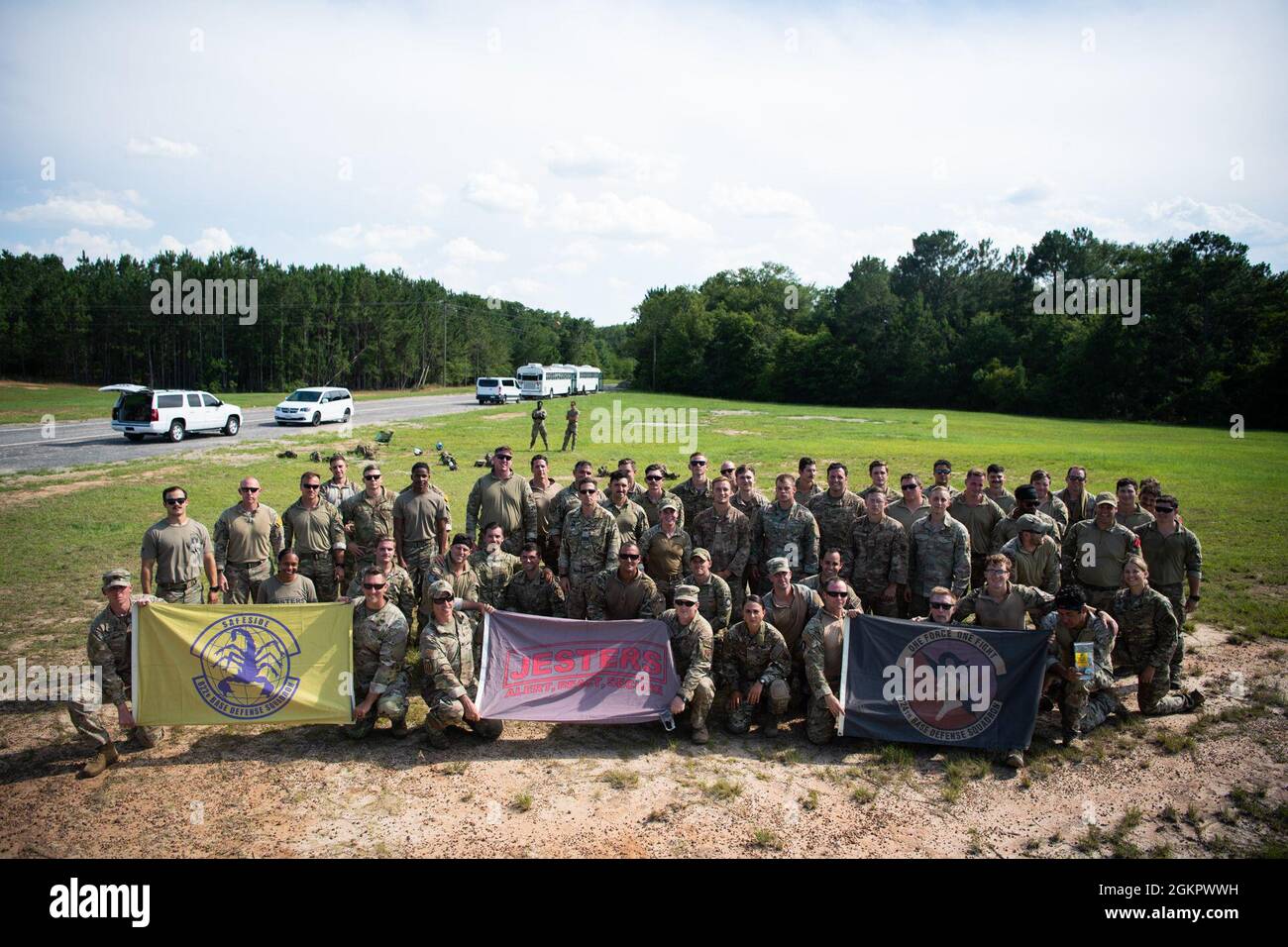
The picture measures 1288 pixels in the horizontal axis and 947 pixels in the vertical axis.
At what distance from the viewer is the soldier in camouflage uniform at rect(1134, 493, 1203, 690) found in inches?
361

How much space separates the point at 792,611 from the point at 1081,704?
2.90 m

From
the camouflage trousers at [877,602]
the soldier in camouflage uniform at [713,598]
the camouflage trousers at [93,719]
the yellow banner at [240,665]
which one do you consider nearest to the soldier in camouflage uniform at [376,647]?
the yellow banner at [240,665]

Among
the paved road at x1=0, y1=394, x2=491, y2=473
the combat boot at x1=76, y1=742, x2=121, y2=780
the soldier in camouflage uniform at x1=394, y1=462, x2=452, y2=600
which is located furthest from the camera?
the paved road at x1=0, y1=394, x2=491, y2=473

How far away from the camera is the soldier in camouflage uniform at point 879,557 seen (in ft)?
29.9

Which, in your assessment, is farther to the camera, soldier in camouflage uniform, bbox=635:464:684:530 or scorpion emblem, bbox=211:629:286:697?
soldier in camouflage uniform, bbox=635:464:684:530

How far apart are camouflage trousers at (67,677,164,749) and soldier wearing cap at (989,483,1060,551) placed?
9.53 metres

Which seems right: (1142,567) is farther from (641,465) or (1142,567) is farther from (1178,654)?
(641,465)

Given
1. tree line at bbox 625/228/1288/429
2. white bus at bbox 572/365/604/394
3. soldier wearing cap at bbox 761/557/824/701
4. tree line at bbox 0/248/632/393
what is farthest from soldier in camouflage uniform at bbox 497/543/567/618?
tree line at bbox 0/248/632/393

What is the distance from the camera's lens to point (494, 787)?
261 inches

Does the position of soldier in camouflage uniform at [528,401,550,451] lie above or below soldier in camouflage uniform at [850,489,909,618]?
above

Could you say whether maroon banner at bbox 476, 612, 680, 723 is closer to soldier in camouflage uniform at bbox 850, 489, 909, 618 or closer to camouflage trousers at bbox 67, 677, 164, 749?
soldier in camouflage uniform at bbox 850, 489, 909, 618

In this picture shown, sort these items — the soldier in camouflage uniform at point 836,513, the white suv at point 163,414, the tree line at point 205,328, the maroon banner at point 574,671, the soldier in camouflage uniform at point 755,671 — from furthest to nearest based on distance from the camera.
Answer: the tree line at point 205,328 → the white suv at point 163,414 → the soldier in camouflage uniform at point 836,513 → the soldier in camouflage uniform at point 755,671 → the maroon banner at point 574,671

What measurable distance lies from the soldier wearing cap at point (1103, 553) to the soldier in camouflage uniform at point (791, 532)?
126 inches

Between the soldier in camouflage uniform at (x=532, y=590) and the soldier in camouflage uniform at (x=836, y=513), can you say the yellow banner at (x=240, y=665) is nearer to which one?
the soldier in camouflage uniform at (x=532, y=590)
